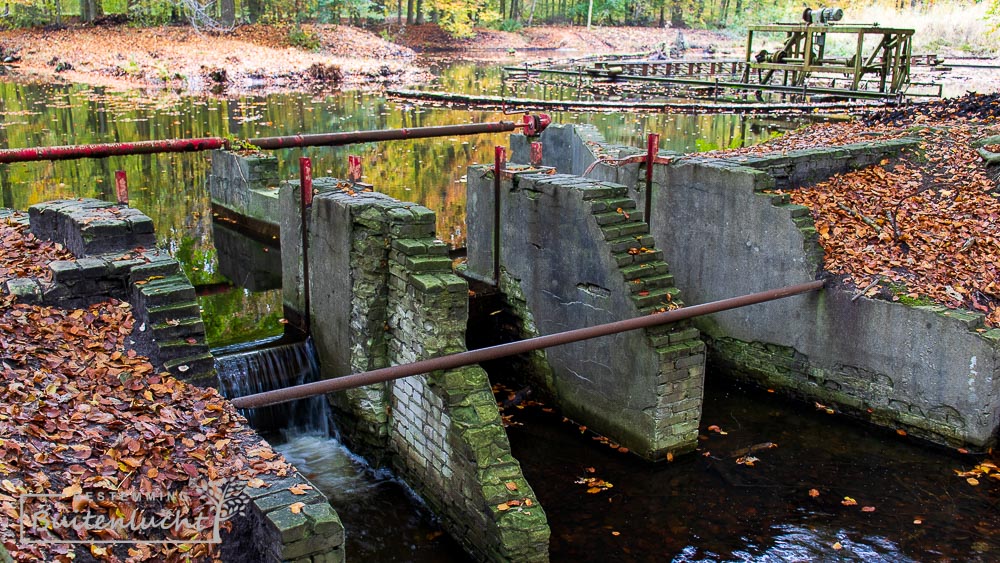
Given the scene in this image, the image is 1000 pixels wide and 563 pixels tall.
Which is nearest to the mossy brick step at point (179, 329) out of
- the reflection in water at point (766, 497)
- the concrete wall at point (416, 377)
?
the concrete wall at point (416, 377)

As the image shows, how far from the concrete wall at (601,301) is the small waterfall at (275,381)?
2797 millimetres

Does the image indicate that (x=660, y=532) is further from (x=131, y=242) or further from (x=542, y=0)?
(x=542, y=0)

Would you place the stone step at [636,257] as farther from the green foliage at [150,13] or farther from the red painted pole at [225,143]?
the green foliage at [150,13]

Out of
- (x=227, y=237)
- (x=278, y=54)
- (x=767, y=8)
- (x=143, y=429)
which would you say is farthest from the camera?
(x=767, y=8)

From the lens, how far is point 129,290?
7703 millimetres

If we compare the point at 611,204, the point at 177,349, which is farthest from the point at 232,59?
the point at 177,349

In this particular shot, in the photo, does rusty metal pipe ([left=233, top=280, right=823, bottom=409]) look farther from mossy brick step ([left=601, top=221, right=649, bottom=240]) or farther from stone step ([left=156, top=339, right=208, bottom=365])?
mossy brick step ([left=601, top=221, right=649, bottom=240])

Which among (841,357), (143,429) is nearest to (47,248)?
(143,429)

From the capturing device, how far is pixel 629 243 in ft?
31.3

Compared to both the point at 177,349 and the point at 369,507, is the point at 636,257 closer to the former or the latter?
the point at 369,507

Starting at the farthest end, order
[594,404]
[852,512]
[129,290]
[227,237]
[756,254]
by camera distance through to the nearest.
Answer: [227,237] → [756,254] → [594,404] → [852,512] → [129,290]

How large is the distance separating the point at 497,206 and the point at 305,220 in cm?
249

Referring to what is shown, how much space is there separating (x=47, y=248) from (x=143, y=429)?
3.42m

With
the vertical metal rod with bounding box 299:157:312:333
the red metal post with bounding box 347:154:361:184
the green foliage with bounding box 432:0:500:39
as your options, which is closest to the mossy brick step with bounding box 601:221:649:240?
the red metal post with bounding box 347:154:361:184
